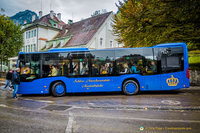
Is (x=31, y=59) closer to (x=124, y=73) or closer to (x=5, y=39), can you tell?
(x=124, y=73)

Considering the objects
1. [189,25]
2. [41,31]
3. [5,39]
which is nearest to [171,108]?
[189,25]

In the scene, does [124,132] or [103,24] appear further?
[103,24]

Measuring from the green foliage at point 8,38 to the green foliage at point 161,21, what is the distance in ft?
69.5

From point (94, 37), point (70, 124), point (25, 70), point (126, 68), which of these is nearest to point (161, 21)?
point (126, 68)

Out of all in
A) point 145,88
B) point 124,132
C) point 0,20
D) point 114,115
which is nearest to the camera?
point 124,132

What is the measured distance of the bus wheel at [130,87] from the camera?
28.6 feet

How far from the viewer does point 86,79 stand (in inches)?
350

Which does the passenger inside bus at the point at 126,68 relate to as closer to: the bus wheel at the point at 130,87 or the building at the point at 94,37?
the bus wheel at the point at 130,87

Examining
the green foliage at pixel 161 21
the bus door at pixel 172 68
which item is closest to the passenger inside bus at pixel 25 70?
the green foliage at pixel 161 21

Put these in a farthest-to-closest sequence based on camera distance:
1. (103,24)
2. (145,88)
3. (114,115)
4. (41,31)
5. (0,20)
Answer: (41,31), (103,24), (0,20), (145,88), (114,115)

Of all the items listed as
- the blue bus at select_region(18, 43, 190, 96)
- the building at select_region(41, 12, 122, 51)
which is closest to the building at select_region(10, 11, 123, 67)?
the building at select_region(41, 12, 122, 51)

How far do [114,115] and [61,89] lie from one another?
5111 millimetres

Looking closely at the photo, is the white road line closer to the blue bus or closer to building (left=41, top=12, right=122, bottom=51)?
the blue bus

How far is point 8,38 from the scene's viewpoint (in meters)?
24.9
